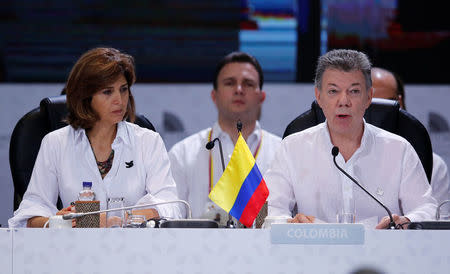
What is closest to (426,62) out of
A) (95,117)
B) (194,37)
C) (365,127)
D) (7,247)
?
(194,37)

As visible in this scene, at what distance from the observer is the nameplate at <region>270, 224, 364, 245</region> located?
2465 millimetres

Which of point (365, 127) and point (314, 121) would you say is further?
point (314, 121)

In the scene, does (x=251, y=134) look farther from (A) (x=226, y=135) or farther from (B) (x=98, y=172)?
(B) (x=98, y=172)

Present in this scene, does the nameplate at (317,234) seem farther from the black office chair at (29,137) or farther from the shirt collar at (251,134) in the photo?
the shirt collar at (251,134)

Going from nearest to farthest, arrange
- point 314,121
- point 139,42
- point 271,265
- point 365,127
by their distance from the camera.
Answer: point 271,265 → point 365,127 → point 314,121 → point 139,42

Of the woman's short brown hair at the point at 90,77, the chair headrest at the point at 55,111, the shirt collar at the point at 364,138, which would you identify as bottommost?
the shirt collar at the point at 364,138

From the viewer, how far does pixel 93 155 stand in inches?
147

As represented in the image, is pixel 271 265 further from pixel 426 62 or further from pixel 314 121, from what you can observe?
pixel 426 62

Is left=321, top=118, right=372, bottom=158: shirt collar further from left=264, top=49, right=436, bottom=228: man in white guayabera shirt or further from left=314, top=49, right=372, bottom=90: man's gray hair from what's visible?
left=314, top=49, right=372, bottom=90: man's gray hair

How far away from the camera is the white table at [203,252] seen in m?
2.46

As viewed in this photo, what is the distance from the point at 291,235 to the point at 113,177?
1441mm

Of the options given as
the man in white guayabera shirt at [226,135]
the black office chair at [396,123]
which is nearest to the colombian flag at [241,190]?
the black office chair at [396,123]

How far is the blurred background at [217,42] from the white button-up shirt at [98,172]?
1.65 meters

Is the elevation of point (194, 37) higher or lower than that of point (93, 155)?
higher
